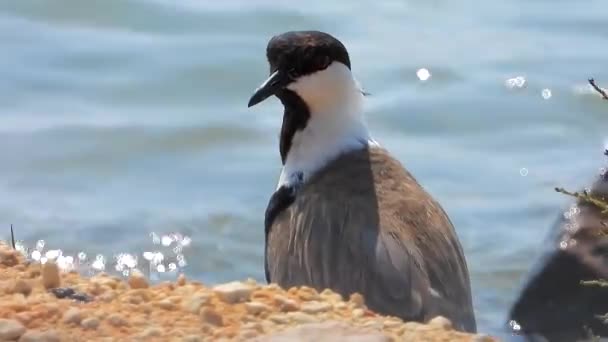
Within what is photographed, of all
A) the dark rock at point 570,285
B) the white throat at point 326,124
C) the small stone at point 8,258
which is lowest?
the dark rock at point 570,285

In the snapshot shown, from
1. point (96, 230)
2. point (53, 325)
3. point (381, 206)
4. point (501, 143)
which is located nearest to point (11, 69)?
point (96, 230)

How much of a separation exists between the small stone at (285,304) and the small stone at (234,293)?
0.33 feet

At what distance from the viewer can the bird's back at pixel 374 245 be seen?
267 inches

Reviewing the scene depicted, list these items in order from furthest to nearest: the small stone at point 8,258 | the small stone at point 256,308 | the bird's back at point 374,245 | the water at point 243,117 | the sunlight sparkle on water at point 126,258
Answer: the water at point 243,117 → the sunlight sparkle on water at point 126,258 → the bird's back at point 374,245 → the small stone at point 8,258 → the small stone at point 256,308

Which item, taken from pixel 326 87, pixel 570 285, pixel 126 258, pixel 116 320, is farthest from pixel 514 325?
pixel 116 320

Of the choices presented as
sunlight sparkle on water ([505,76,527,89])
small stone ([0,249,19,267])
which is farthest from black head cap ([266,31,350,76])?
sunlight sparkle on water ([505,76,527,89])

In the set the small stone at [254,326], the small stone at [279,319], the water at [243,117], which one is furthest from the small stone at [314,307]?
the water at [243,117]

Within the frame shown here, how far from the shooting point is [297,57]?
7777mm

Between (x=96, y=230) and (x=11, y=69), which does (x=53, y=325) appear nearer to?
(x=96, y=230)

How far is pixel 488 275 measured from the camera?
38.5ft

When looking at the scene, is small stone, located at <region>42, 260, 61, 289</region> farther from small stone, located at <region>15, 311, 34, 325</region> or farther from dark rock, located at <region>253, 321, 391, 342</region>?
dark rock, located at <region>253, 321, 391, 342</region>

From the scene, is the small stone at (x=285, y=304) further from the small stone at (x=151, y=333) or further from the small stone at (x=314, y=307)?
the small stone at (x=151, y=333)

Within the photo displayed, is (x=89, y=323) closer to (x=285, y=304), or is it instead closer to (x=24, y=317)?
(x=24, y=317)

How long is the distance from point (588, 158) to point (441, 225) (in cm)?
659
